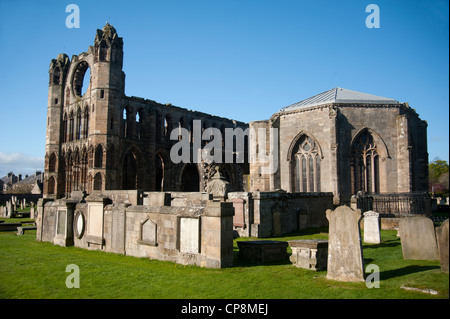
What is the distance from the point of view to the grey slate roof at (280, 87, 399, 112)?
21.2 metres

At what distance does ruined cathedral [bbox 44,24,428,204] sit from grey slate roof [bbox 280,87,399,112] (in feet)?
0.26

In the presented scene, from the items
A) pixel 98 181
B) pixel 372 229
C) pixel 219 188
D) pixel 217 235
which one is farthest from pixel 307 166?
pixel 98 181

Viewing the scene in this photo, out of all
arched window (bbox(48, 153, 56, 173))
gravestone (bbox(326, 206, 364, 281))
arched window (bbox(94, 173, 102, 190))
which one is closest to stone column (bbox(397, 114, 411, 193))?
gravestone (bbox(326, 206, 364, 281))

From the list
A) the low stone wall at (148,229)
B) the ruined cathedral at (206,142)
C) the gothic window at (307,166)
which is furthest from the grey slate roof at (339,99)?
the low stone wall at (148,229)

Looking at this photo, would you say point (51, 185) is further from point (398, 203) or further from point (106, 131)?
point (398, 203)

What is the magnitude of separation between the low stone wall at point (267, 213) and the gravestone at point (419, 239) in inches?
262

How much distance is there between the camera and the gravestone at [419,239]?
8.29 metres

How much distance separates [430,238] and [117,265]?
7533 millimetres

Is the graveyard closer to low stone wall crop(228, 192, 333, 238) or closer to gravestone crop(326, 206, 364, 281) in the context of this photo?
gravestone crop(326, 206, 364, 281)

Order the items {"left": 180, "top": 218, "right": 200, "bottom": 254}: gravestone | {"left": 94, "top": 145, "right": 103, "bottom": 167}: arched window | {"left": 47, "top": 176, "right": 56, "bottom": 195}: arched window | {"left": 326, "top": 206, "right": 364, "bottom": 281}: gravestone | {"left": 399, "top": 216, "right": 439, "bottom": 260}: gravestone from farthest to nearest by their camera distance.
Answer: {"left": 47, "top": 176, "right": 56, "bottom": 195}: arched window → {"left": 94, "top": 145, "right": 103, "bottom": 167}: arched window → {"left": 399, "top": 216, "right": 439, "bottom": 260}: gravestone → {"left": 180, "top": 218, "right": 200, "bottom": 254}: gravestone → {"left": 326, "top": 206, "right": 364, "bottom": 281}: gravestone

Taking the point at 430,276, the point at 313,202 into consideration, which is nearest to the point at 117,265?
the point at 430,276

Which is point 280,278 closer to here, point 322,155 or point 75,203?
point 75,203
